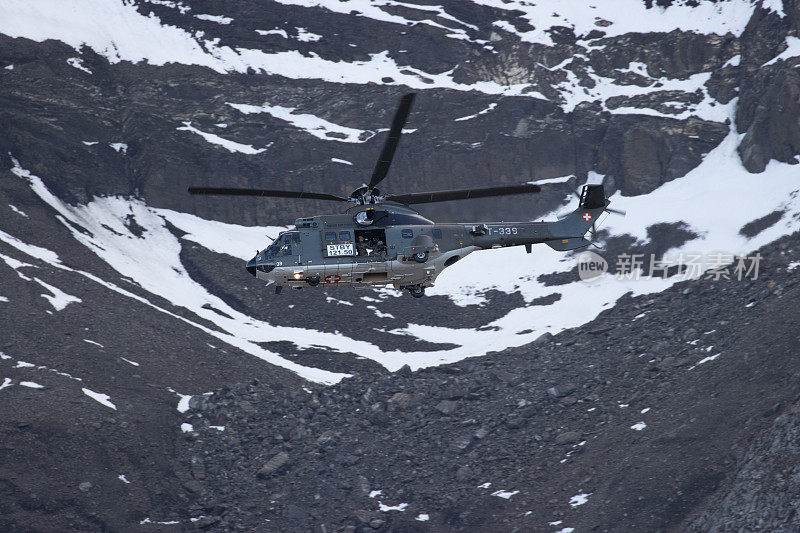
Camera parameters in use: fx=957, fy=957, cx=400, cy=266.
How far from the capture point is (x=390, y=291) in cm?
10700

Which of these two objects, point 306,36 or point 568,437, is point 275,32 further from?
point 568,437

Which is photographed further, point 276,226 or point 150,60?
point 150,60

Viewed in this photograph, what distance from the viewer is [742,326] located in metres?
76.1

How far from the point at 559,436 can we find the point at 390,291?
39478 millimetres

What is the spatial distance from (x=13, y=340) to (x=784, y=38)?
98.6 metres

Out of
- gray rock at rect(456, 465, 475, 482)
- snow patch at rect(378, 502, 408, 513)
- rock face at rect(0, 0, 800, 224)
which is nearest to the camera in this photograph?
snow patch at rect(378, 502, 408, 513)

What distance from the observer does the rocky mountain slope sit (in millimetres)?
65938

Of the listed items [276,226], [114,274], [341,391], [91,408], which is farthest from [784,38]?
[91,408]

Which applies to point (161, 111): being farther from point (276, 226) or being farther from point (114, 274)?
point (114, 274)

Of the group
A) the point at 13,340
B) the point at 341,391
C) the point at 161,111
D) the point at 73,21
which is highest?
the point at 73,21

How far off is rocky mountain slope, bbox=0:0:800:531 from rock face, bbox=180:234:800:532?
10.1 inches

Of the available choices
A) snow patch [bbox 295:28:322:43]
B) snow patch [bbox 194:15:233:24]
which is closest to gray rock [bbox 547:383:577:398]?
snow patch [bbox 295:28:322:43]

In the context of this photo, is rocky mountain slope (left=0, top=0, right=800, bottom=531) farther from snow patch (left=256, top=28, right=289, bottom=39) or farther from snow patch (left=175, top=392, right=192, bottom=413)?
snow patch (left=256, top=28, right=289, bottom=39)

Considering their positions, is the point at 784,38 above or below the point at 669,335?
above
